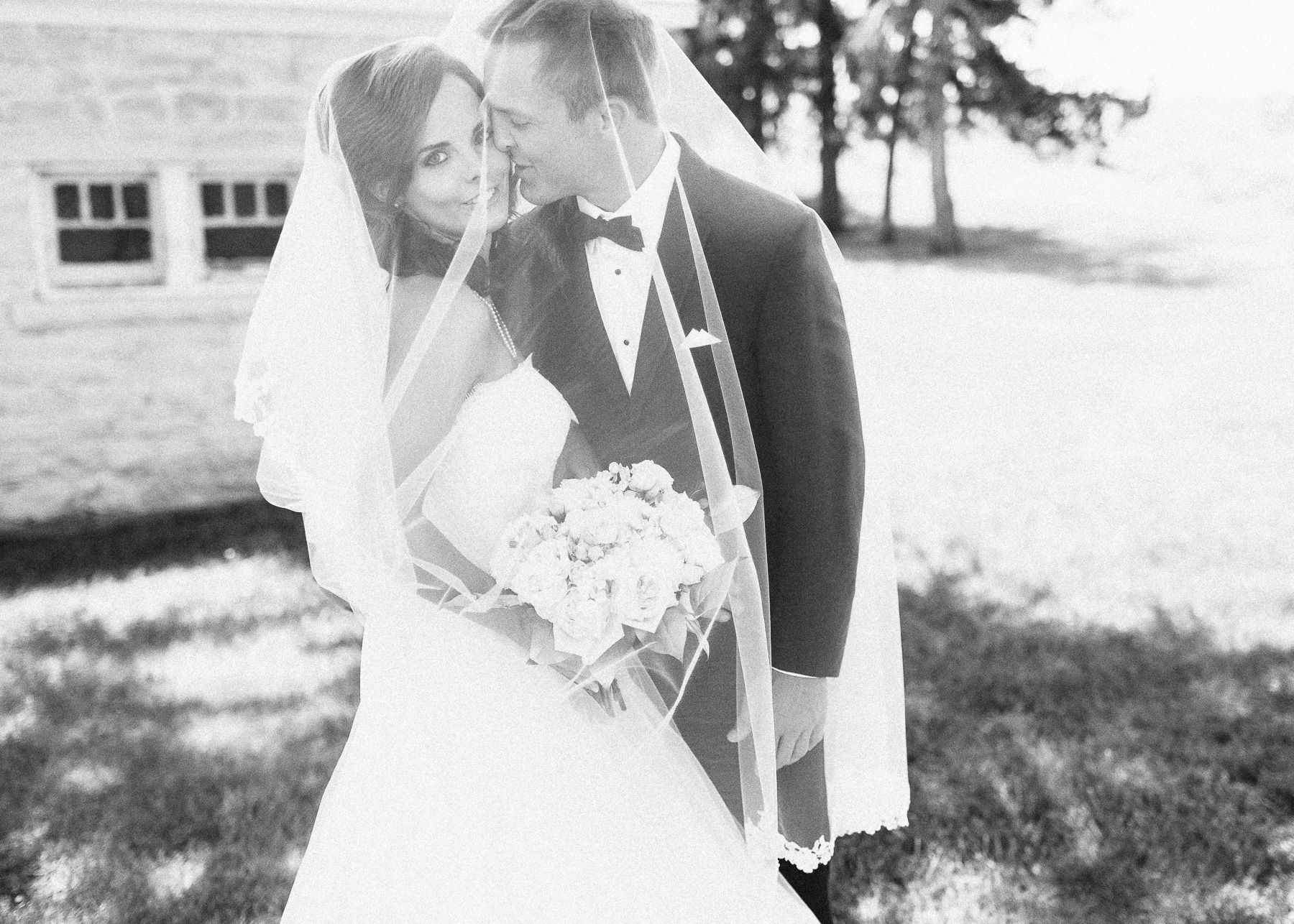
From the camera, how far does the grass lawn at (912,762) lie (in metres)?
3.33

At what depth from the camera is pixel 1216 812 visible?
3623mm

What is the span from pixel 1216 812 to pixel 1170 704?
2.51 ft

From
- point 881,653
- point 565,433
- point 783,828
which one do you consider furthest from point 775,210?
point 783,828

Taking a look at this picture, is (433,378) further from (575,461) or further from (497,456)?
(575,461)

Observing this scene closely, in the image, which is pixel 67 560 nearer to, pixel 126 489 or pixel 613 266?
pixel 126 489

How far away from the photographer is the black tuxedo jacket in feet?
6.97

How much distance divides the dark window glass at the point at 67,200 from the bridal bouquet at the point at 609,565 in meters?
5.92

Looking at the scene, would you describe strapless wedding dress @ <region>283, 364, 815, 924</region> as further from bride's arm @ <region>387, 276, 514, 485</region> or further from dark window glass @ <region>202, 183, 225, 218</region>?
dark window glass @ <region>202, 183, 225, 218</region>

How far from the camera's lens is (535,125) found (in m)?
2.03

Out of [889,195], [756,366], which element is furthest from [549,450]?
[889,195]

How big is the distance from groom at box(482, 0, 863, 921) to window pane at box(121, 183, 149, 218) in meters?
5.58

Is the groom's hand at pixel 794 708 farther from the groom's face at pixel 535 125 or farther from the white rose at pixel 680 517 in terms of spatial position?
the groom's face at pixel 535 125

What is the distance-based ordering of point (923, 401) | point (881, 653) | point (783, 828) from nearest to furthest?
1. point (783, 828)
2. point (881, 653)
3. point (923, 401)

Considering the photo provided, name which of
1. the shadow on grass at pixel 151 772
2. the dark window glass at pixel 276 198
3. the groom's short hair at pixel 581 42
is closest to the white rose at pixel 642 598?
the groom's short hair at pixel 581 42
